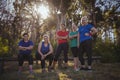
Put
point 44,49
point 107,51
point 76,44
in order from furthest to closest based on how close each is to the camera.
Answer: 1. point 107,51
2. point 44,49
3. point 76,44

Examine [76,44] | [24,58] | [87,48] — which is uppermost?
[76,44]

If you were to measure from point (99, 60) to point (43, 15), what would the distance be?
19.2 m

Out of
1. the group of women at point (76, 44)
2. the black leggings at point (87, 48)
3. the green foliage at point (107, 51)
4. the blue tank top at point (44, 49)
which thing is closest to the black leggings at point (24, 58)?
the group of women at point (76, 44)

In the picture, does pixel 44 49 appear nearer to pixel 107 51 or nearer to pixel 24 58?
pixel 24 58

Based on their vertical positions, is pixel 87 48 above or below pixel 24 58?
above

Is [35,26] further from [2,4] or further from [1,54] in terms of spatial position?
[1,54]

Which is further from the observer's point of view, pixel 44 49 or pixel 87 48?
pixel 44 49

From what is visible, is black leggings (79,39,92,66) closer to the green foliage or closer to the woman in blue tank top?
the woman in blue tank top

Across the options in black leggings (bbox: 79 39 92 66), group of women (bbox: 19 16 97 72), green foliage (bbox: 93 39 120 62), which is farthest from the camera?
green foliage (bbox: 93 39 120 62)

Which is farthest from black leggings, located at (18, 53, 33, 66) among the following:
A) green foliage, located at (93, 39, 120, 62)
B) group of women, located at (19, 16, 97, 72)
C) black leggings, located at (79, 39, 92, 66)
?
green foliage, located at (93, 39, 120, 62)

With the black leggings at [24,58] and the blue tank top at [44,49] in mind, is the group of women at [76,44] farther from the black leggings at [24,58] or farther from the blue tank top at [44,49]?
the black leggings at [24,58]

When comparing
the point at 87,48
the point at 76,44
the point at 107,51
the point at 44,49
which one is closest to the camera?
the point at 87,48

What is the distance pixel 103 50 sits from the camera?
13.6 metres

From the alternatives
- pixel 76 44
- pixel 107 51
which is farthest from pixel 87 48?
pixel 107 51
